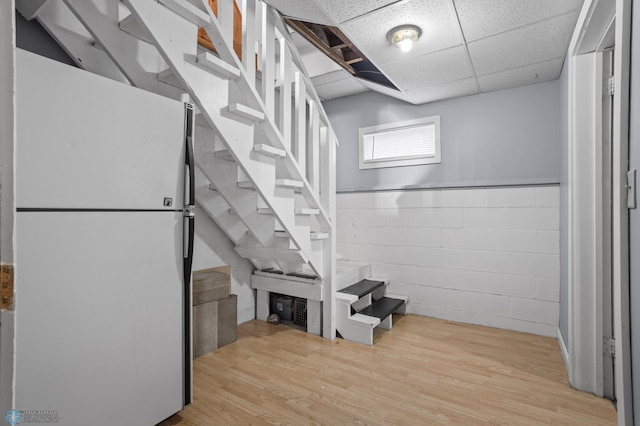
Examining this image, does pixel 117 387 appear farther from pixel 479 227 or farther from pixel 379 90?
pixel 379 90

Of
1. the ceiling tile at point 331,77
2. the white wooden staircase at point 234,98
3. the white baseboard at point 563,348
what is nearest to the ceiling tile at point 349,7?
the white wooden staircase at point 234,98

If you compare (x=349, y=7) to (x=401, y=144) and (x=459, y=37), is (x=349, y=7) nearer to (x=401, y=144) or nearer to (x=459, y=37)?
(x=459, y=37)

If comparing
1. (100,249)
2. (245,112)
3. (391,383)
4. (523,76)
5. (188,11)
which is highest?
(523,76)

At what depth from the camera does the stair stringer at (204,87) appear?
1.41 meters

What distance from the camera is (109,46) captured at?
5.16ft

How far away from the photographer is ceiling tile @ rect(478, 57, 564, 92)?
2.49 m

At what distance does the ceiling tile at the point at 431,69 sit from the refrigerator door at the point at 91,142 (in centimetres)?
189

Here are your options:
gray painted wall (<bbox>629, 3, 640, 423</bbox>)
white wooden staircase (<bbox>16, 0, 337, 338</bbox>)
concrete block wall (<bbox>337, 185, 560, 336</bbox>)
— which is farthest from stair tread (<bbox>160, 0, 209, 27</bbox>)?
concrete block wall (<bbox>337, 185, 560, 336</bbox>)

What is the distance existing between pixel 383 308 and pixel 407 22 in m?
2.36

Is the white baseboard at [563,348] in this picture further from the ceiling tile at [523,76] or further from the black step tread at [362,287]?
the ceiling tile at [523,76]

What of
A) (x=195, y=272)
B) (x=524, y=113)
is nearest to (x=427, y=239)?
(x=524, y=113)

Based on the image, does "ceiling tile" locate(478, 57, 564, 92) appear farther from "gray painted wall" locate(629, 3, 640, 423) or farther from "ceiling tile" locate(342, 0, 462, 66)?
"gray painted wall" locate(629, 3, 640, 423)

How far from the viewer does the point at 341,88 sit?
3572 millimetres

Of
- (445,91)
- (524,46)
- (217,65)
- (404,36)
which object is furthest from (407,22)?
(217,65)
